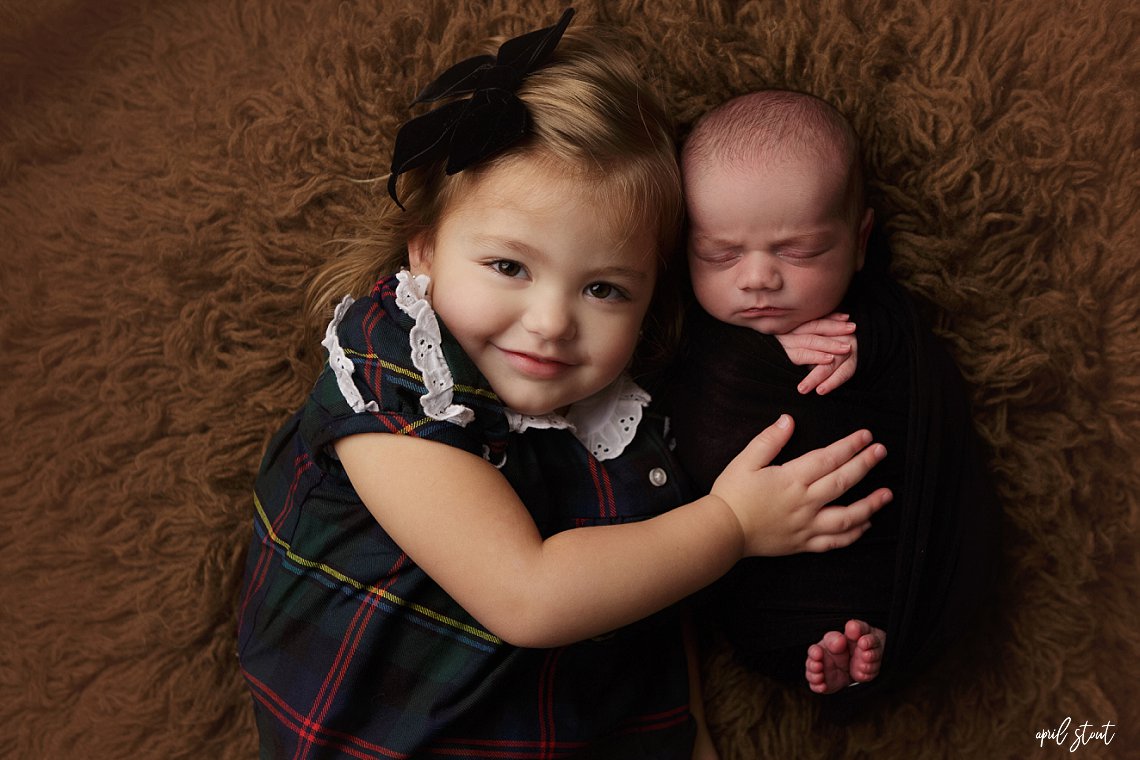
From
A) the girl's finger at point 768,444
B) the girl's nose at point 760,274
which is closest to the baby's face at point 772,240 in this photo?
the girl's nose at point 760,274

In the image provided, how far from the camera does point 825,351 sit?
1178 millimetres

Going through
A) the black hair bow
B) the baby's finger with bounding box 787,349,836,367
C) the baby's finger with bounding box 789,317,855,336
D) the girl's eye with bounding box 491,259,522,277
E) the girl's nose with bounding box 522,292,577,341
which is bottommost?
the baby's finger with bounding box 787,349,836,367

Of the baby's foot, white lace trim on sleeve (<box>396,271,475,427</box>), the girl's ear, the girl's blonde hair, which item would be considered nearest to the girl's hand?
the baby's foot

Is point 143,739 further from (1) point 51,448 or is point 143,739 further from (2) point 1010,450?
(2) point 1010,450

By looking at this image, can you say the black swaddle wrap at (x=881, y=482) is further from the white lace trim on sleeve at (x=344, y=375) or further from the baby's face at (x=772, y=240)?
the white lace trim on sleeve at (x=344, y=375)

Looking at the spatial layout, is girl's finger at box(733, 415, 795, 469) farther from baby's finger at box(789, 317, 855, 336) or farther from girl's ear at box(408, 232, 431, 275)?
girl's ear at box(408, 232, 431, 275)

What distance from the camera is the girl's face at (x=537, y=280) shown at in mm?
1068

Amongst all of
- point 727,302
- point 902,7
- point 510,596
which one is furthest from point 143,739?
point 902,7

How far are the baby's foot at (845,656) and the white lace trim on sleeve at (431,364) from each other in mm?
504

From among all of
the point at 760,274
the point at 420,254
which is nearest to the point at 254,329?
the point at 420,254

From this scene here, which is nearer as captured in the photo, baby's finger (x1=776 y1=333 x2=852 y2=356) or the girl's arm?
the girl's arm

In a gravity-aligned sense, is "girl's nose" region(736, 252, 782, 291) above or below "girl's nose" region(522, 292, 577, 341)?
below

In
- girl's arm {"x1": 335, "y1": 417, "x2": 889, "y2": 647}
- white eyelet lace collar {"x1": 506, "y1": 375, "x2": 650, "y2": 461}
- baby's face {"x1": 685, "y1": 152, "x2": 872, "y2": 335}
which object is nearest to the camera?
girl's arm {"x1": 335, "y1": 417, "x2": 889, "y2": 647}

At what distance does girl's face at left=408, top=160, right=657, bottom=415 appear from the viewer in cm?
107
